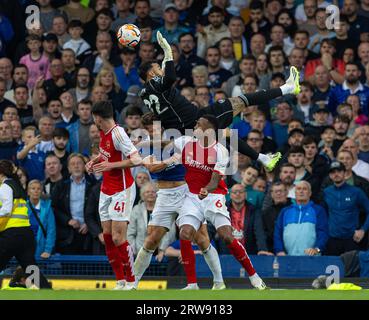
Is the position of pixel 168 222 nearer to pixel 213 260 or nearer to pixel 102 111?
pixel 213 260

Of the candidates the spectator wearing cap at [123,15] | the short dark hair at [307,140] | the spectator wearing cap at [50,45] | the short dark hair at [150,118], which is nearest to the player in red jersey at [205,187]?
the short dark hair at [150,118]

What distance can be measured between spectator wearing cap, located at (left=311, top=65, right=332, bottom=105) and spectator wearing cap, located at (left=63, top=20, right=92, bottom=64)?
462 centimetres

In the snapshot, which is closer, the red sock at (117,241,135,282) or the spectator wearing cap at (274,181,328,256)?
the red sock at (117,241,135,282)

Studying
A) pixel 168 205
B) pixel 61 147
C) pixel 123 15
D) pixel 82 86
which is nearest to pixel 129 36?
pixel 168 205

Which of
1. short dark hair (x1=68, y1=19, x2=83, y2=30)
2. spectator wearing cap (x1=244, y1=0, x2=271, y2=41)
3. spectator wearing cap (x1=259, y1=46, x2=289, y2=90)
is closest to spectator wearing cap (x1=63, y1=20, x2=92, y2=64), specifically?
short dark hair (x1=68, y1=19, x2=83, y2=30)

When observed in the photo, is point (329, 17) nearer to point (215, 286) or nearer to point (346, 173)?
point (346, 173)

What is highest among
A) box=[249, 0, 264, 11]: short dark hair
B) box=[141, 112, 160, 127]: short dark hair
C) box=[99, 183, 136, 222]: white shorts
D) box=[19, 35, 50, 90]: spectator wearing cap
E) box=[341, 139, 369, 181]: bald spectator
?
box=[249, 0, 264, 11]: short dark hair

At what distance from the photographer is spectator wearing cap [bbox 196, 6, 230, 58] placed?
23.5 metres

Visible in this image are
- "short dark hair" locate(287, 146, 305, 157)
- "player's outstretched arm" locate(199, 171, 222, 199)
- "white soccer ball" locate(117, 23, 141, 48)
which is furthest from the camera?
"short dark hair" locate(287, 146, 305, 157)

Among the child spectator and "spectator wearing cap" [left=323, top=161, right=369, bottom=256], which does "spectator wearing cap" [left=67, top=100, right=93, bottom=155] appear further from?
"spectator wearing cap" [left=323, top=161, right=369, bottom=256]

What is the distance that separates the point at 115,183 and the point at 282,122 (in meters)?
6.23

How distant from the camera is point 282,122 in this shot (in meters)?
21.4

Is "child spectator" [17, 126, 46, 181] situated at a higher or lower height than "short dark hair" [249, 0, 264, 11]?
lower

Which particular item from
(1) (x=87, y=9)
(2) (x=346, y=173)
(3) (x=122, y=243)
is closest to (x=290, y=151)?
(2) (x=346, y=173)
